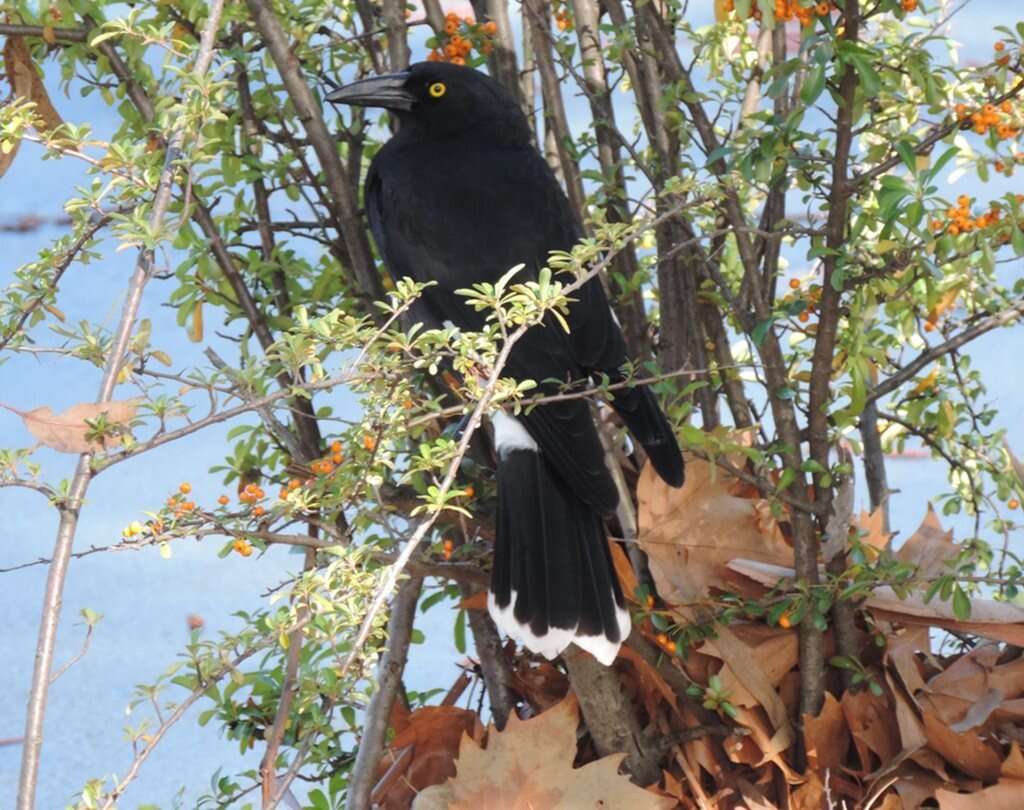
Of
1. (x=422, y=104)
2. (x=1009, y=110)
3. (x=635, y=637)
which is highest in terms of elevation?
(x=422, y=104)

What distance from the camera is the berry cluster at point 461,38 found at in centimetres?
222

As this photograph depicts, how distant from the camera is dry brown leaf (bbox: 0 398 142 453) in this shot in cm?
123

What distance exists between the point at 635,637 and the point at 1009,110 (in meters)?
0.85

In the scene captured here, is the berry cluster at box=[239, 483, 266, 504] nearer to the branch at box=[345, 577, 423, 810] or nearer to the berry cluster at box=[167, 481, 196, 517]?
the berry cluster at box=[167, 481, 196, 517]

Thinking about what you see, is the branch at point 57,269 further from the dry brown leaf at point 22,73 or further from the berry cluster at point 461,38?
the berry cluster at point 461,38

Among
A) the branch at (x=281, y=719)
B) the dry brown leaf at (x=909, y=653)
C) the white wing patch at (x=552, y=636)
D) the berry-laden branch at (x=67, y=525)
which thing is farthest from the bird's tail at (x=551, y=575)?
the berry-laden branch at (x=67, y=525)

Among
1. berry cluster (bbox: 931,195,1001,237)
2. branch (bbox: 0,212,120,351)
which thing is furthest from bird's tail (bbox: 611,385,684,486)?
branch (bbox: 0,212,120,351)

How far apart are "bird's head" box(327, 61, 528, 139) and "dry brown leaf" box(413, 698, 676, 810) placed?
38.1 inches

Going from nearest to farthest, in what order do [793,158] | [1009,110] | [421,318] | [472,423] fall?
1. [472,423]
2. [793,158]
3. [1009,110]
4. [421,318]

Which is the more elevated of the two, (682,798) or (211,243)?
(211,243)

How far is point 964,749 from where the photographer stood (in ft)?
6.22

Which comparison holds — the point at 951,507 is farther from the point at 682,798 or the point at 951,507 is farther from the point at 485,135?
the point at 485,135

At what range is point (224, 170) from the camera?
2.08 metres

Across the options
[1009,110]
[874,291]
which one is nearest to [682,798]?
[874,291]
